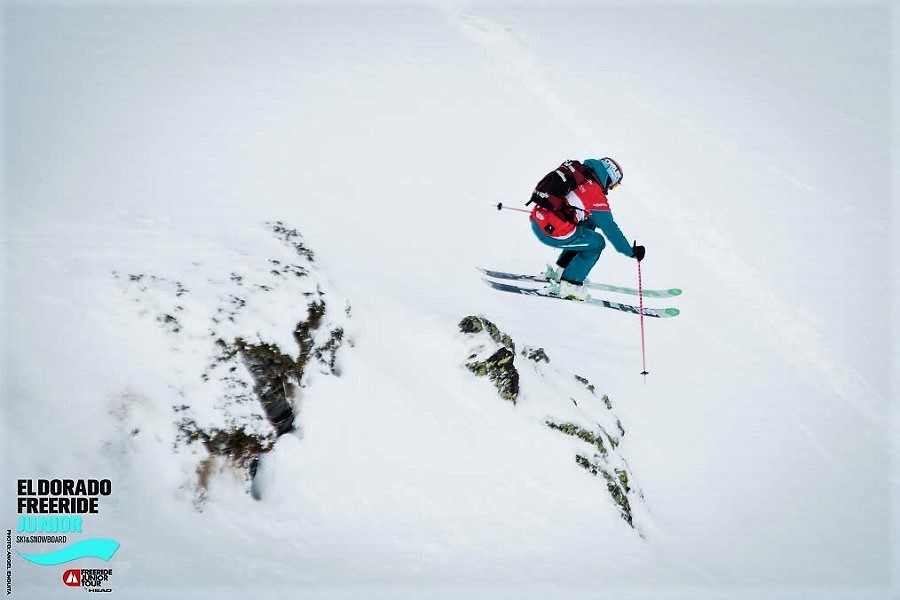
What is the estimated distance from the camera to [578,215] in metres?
8.95

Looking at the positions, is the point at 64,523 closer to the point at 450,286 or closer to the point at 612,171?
the point at 450,286

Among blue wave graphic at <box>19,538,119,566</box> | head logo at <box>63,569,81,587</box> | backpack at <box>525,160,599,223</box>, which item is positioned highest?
backpack at <box>525,160,599,223</box>

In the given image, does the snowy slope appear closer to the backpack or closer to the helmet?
the backpack

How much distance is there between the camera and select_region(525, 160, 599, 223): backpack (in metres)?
8.63

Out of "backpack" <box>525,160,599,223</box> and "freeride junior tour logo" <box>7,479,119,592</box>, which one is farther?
"backpack" <box>525,160,599,223</box>

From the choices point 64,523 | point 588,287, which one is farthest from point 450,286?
point 64,523

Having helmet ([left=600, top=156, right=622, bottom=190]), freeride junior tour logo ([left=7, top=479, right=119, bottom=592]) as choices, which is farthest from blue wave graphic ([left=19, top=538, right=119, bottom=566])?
helmet ([left=600, top=156, right=622, bottom=190])

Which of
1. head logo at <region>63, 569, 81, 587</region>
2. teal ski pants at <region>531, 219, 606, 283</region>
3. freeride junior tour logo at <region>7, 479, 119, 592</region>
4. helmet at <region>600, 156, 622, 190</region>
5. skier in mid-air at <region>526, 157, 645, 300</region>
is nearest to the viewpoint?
freeride junior tour logo at <region>7, 479, 119, 592</region>

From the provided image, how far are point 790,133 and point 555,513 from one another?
1428cm

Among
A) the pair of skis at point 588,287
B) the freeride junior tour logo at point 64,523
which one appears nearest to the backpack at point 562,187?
the pair of skis at point 588,287

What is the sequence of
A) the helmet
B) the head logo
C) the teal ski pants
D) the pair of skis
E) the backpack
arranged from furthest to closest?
the pair of skis
the teal ski pants
the helmet
the backpack
the head logo

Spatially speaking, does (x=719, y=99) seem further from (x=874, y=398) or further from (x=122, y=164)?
(x=122, y=164)

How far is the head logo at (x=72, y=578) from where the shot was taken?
6.32m

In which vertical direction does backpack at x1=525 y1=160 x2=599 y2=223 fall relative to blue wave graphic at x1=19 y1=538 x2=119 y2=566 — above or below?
above
